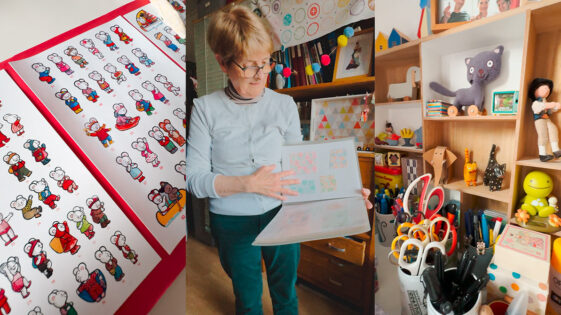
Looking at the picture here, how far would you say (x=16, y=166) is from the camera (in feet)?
1.95

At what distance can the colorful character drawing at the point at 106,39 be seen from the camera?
2.66 feet

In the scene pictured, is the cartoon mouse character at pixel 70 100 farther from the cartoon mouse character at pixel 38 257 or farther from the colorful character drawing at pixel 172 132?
the cartoon mouse character at pixel 38 257

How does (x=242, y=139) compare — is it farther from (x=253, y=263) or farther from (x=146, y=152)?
(x=146, y=152)

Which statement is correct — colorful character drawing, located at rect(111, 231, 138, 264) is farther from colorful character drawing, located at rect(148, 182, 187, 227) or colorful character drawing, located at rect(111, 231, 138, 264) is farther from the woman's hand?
the woman's hand

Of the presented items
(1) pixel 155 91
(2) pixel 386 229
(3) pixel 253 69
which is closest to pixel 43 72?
(1) pixel 155 91

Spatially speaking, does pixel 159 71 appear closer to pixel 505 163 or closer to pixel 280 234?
pixel 280 234

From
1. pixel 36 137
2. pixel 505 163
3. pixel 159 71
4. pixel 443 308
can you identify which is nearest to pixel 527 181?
pixel 505 163

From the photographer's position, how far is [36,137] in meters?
0.63

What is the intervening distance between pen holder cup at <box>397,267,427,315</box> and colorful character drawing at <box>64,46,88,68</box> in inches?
37.3

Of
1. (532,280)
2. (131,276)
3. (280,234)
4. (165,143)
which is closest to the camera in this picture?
(280,234)

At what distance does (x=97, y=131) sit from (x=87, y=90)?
4.8 inches

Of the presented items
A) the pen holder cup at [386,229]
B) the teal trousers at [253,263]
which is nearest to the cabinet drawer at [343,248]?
the teal trousers at [253,263]

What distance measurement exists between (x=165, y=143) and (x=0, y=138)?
0.34m

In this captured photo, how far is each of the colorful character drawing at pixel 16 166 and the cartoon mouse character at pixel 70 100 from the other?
0.53 feet
